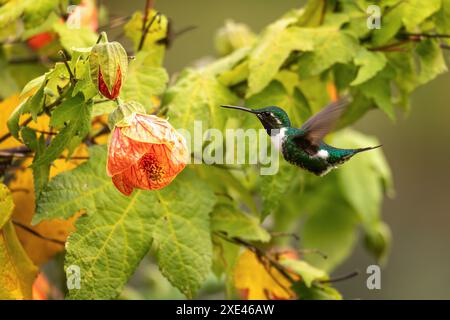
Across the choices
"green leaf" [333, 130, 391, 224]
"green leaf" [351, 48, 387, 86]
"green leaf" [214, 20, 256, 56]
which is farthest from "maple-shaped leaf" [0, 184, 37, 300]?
"green leaf" [333, 130, 391, 224]

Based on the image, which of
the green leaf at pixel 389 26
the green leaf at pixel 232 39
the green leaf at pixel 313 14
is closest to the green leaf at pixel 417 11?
the green leaf at pixel 389 26

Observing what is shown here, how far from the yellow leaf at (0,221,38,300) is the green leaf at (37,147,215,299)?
63 mm

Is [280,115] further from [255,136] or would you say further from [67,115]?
[67,115]

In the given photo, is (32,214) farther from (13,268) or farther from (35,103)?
(35,103)

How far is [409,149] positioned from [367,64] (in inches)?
→ 95.9

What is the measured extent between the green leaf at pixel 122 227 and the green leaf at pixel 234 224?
66mm

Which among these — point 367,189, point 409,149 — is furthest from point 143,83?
point 409,149

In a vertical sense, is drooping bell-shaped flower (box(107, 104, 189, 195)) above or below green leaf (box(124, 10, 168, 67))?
below

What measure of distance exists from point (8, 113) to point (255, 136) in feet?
1.06

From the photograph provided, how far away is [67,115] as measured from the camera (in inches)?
33.8

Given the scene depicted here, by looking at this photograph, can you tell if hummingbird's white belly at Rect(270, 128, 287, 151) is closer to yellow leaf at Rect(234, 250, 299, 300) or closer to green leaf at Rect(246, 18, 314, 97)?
green leaf at Rect(246, 18, 314, 97)

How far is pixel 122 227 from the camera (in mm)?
979

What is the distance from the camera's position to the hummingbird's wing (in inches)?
36.6
